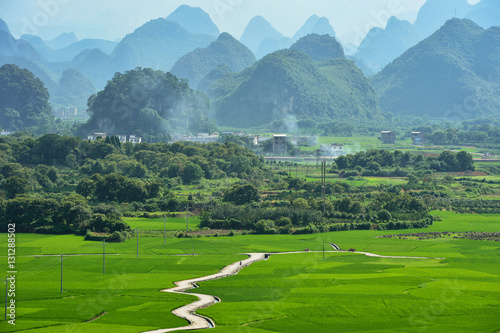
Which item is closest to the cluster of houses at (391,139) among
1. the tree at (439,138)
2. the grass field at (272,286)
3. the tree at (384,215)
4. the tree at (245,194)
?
the tree at (439,138)

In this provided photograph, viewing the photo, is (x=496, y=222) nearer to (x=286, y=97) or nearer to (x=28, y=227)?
(x=28, y=227)

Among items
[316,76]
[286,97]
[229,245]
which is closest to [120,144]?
[229,245]

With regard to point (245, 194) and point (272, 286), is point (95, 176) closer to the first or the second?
point (245, 194)

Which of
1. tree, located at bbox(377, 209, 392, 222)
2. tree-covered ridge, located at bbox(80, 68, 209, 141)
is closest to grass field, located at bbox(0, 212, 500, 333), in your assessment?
tree, located at bbox(377, 209, 392, 222)

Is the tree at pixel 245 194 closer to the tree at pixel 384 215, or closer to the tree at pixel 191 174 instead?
the tree at pixel 384 215

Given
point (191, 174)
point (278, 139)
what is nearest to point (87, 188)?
point (191, 174)

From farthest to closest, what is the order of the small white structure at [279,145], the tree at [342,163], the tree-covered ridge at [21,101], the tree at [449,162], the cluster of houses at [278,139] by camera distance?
the tree-covered ridge at [21,101] → the cluster of houses at [278,139] → the small white structure at [279,145] → the tree at [449,162] → the tree at [342,163]
